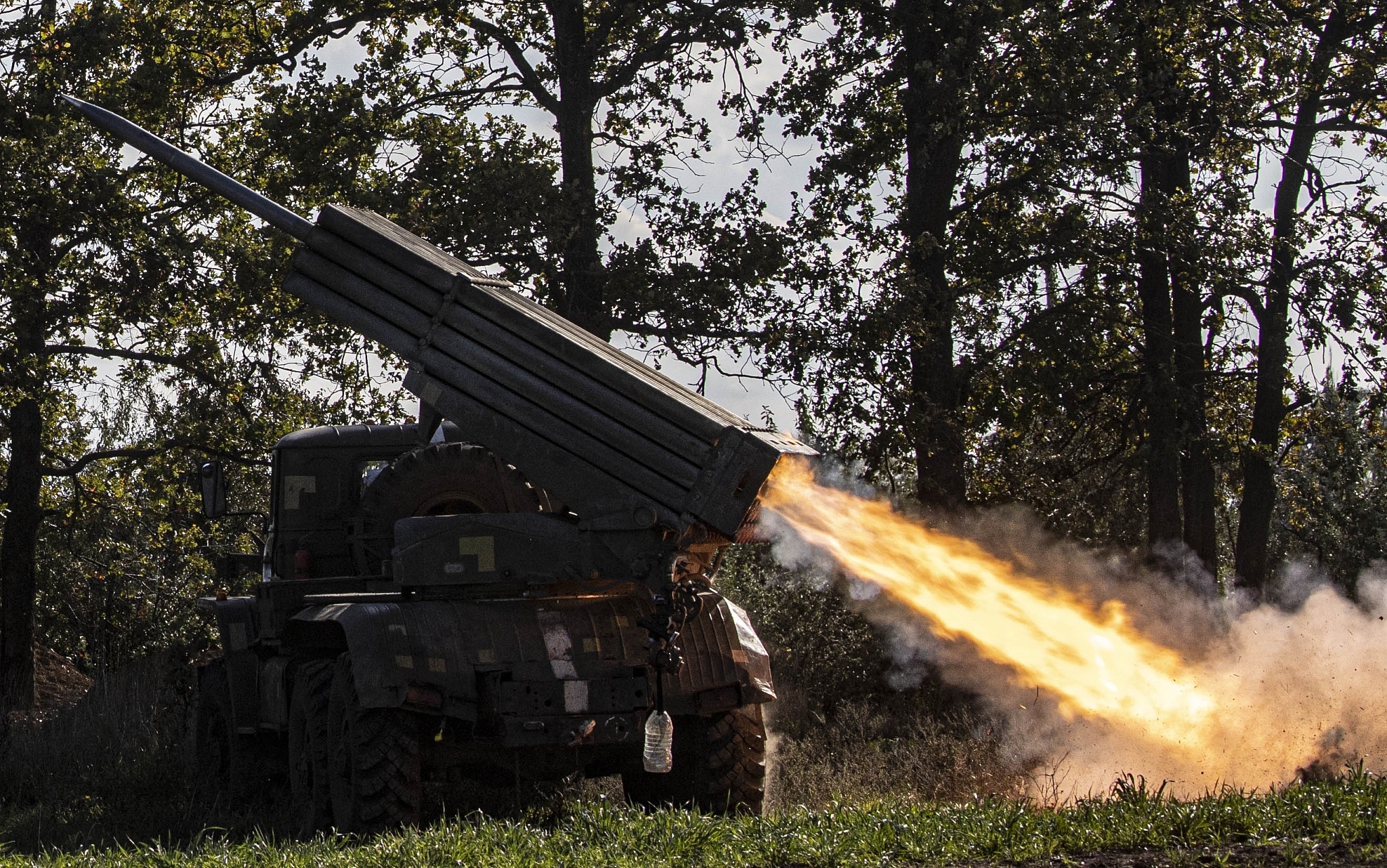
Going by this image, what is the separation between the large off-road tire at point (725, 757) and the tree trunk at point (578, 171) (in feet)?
30.5

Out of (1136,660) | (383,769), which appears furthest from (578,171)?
(383,769)

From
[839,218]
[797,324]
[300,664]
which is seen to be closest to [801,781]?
[300,664]

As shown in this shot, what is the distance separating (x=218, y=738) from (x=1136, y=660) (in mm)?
7430

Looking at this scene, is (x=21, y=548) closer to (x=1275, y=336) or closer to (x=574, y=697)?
(x=574, y=697)

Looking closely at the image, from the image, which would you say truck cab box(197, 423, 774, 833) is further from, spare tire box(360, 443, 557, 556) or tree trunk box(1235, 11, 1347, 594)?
tree trunk box(1235, 11, 1347, 594)

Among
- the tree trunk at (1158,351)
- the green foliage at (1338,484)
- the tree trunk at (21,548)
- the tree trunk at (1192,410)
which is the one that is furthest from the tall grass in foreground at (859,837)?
the tree trunk at (21,548)

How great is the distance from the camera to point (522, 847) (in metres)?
7.89

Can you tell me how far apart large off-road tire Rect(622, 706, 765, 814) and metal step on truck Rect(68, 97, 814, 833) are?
13 mm

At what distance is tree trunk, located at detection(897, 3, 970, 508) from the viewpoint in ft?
57.7

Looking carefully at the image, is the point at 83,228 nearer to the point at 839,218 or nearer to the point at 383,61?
the point at 383,61

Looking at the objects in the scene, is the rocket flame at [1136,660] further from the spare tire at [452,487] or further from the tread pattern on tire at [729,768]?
the spare tire at [452,487]

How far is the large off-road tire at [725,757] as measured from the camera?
9883 millimetres

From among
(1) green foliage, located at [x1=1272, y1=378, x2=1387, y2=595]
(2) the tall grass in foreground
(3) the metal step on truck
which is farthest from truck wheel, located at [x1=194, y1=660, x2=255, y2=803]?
(1) green foliage, located at [x1=1272, y1=378, x2=1387, y2=595]

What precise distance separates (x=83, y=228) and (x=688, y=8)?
7779 mm
